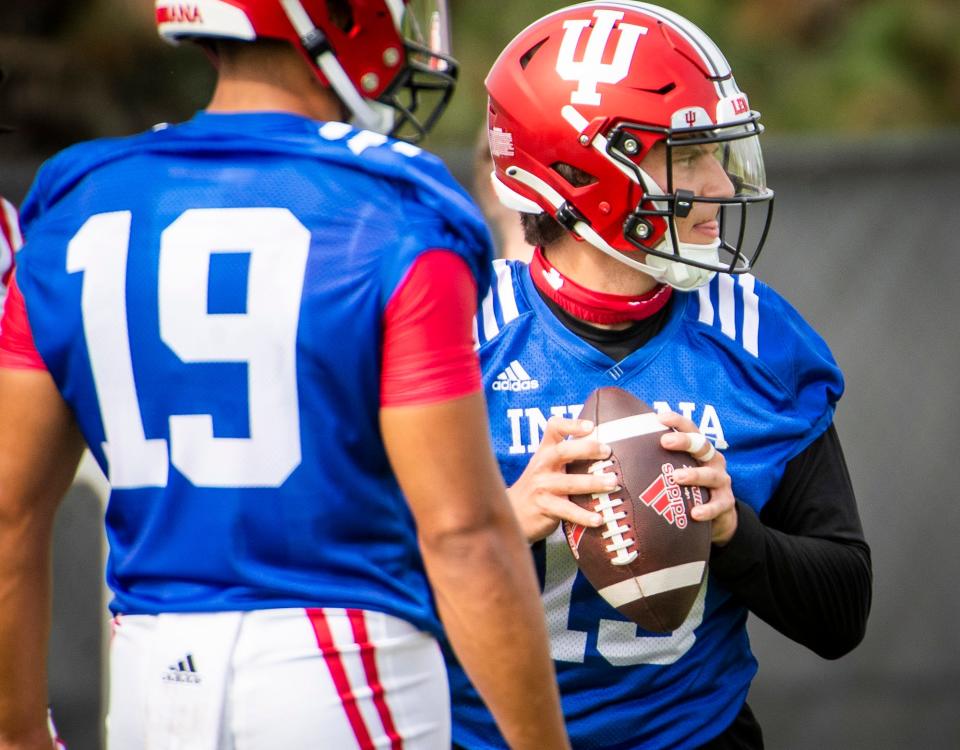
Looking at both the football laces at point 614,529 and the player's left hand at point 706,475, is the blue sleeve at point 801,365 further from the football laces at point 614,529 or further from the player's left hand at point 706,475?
the football laces at point 614,529

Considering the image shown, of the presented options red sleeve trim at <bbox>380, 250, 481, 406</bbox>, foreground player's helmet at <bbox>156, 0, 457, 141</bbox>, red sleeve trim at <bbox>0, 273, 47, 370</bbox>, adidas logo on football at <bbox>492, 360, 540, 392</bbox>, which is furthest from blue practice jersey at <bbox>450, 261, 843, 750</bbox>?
red sleeve trim at <bbox>0, 273, 47, 370</bbox>

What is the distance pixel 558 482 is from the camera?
2.18m

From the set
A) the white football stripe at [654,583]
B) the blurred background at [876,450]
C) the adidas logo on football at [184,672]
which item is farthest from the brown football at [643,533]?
the blurred background at [876,450]

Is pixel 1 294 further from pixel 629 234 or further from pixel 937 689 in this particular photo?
pixel 937 689

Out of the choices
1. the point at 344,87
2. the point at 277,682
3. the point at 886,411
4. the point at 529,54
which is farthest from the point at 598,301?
the point at 886,411

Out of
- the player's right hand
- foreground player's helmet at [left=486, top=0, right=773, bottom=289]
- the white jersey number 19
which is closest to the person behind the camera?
the white jersey number 19

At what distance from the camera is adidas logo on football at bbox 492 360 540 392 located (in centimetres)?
238

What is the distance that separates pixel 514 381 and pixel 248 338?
824mm

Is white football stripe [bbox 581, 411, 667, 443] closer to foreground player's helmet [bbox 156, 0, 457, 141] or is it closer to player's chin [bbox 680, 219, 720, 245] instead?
player's chin [bbox 680, 219, 720, 245]

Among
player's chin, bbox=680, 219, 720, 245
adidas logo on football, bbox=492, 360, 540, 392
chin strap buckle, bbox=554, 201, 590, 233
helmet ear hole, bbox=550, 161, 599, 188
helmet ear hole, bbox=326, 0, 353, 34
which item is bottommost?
adidas logo on football, bbox=492, 360, 540, 392

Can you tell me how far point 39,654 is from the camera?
73.9 inches

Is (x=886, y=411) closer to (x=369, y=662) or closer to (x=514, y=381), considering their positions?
(x=514, y=381)

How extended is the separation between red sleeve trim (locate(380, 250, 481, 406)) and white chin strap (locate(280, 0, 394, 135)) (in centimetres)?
27

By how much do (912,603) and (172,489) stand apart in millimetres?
3600
